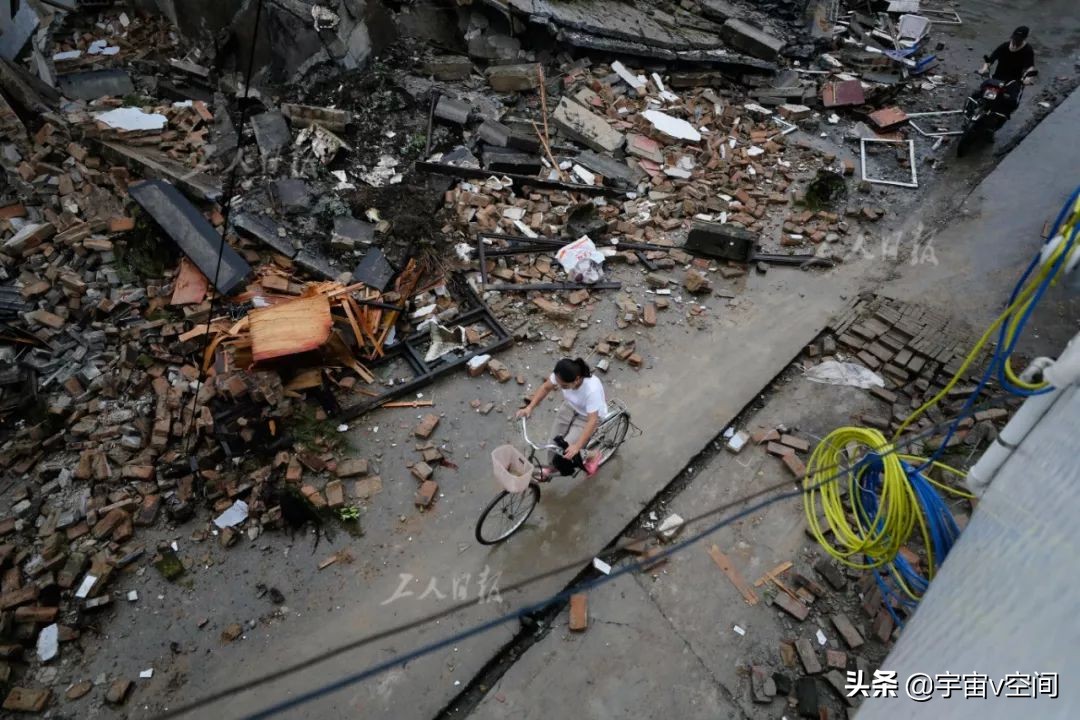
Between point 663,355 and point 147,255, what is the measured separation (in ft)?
20.6

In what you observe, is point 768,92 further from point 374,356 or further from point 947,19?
point 374,356

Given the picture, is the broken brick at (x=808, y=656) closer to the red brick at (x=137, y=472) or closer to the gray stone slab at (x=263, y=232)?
the red brick at (x=137, y=472)

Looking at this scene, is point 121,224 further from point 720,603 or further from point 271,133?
point 720,603

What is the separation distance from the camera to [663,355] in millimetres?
7074

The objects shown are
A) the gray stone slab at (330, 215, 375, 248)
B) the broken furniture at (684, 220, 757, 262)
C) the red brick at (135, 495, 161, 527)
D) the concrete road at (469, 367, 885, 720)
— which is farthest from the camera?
the broken furniture at (684, 220, 757, 262)

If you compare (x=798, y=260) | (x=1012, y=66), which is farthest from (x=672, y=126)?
(x=1012, y=66)

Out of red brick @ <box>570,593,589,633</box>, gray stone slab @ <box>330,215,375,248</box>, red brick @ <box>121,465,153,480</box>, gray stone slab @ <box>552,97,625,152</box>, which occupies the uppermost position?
gray stone slab @ <box>552,97,625,152</box>

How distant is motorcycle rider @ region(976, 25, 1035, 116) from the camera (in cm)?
884

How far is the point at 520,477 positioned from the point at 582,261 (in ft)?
12.3

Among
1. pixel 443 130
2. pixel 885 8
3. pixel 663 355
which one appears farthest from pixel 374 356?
pixel 885 8

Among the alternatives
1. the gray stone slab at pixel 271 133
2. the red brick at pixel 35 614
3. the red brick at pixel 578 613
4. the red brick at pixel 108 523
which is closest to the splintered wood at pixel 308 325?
A: the red brick at pixel 108 523

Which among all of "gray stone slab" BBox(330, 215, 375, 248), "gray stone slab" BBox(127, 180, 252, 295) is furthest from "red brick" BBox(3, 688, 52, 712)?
"gray stone slab" BBox(330, 215, 375, 248)

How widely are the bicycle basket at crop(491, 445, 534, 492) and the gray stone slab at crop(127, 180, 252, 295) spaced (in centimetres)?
413

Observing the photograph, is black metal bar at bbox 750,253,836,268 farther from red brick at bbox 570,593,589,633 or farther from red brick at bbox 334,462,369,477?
red brick at bbox 334,462,369,477
